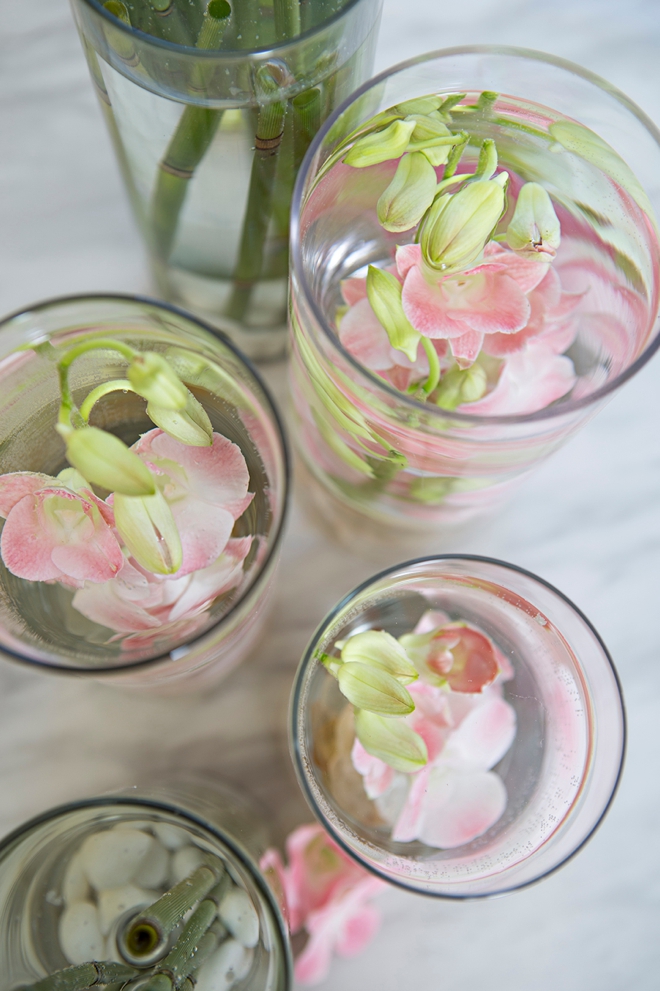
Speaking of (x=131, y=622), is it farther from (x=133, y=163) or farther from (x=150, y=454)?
(x=133, y=163)

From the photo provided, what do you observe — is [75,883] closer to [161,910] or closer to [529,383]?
[161,910]

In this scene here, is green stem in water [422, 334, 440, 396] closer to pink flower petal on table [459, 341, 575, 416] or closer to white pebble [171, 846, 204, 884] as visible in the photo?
pink flower petal on table [459, 341, 575, 416]

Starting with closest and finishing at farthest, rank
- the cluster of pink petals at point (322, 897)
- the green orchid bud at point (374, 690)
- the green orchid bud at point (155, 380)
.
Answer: the green orchid bud at point (155, 380) < the green orchid bud at point (374, 690) < the cluster of pink petals at point (322, 897)

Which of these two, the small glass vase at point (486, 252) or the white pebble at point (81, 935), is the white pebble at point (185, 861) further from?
the small glass vase at point (486, 252)

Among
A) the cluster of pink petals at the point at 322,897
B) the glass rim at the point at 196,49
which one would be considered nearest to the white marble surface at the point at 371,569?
the cluster of pink petals at the point at 322,897

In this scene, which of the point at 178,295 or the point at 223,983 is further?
the point at 178,295

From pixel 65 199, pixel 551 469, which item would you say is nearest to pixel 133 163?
pixel 65 199

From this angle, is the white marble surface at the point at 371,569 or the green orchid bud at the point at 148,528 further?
the white marble surface at the point at 371,569
